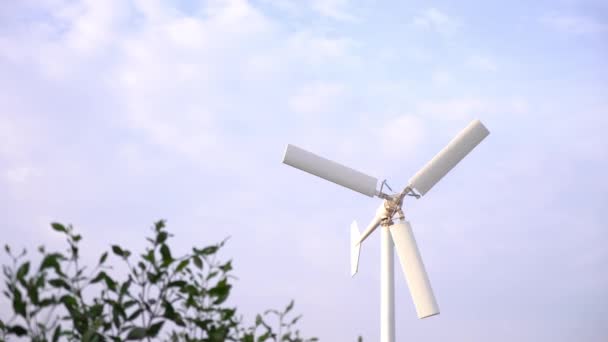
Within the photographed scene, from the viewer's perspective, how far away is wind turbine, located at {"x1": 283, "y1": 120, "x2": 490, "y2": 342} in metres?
22.7

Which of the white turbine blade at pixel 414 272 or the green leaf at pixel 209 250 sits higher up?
the white turbine blade at pixel 414 272

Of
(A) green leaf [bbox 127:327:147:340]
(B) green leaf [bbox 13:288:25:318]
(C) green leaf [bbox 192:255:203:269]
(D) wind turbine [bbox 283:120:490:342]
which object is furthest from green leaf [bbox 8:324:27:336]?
(D) wind turbine [bbox 283:120:490:342]

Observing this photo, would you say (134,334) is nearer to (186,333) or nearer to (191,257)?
(186,333)

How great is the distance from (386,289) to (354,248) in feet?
15.5

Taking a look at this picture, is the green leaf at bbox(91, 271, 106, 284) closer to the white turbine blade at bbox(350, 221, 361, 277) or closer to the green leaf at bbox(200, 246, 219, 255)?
the green leaf at bbox(200, 246, 219, 255)

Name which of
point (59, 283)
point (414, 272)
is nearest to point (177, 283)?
point (59, 283)

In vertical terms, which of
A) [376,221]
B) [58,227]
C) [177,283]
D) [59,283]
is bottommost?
[59,283]

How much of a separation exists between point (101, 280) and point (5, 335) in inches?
17.5

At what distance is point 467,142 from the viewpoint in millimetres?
24328

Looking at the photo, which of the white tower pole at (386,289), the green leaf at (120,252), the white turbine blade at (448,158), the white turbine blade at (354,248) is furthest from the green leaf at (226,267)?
the white turbine blade at (354,248)

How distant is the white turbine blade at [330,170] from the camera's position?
2289 cm

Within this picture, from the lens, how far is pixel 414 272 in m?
22.8

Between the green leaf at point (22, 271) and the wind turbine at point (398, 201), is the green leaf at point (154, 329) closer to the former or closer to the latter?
the green leaf at point (22, 271)

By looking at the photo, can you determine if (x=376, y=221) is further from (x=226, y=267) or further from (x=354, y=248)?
(x=226, y=267)
